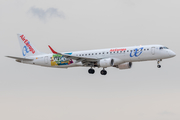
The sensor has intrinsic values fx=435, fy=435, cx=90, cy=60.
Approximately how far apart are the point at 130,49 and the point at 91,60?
641cm

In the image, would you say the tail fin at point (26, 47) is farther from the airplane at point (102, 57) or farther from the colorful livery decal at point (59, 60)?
the colorful livery decal at point (59, 60)

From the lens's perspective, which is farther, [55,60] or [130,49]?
[55,60]

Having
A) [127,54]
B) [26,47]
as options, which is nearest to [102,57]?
[127,54]

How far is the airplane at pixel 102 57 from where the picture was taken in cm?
6544

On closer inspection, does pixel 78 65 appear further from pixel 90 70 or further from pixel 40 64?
pixel 40 64

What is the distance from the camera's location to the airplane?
6544 centimetres

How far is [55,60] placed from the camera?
7150 cm

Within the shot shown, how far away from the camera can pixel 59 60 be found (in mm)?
71000

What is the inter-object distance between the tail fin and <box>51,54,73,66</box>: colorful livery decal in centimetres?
434

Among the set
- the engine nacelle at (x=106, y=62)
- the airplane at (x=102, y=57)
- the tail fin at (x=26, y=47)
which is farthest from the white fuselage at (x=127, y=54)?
the tail fin at (x=26, y=47)

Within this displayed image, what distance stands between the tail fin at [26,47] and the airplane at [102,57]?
285 mm

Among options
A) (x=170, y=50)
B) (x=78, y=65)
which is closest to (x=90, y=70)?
(x=78, y=65)

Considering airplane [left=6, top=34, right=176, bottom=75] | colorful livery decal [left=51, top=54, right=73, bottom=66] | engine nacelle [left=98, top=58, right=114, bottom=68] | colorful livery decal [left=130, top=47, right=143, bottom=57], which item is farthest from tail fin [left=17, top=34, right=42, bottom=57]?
colorful livery decal [left=130, top=47, right=143, bottom=57]

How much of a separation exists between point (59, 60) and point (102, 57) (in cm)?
762
